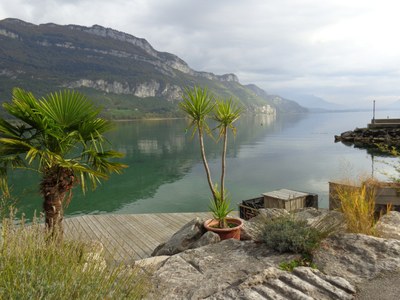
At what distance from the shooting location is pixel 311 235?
5492 mm

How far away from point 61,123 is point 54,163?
921mm

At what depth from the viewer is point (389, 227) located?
666 centimetres

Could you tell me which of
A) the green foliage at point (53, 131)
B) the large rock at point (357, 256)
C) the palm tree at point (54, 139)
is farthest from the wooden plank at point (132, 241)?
the large rock at point (357, 256)

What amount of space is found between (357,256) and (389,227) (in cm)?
207

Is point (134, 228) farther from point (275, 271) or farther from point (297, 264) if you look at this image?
point (275, 271)

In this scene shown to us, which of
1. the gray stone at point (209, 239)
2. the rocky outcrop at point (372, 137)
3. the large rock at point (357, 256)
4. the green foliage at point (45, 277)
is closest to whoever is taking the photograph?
the green foliage at point (45, 277)

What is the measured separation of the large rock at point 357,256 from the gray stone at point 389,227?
2.75ft

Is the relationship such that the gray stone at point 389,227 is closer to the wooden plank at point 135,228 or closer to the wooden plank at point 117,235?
the wooden plank at point 135,228

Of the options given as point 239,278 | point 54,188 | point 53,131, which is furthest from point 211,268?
point 53,131

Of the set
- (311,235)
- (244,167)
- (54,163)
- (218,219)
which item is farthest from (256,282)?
(244,167)

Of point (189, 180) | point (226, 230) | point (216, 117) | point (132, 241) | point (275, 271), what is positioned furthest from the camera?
point (189, 180)

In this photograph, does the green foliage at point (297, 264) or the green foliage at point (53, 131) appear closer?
the green foliage at point (297, 264)

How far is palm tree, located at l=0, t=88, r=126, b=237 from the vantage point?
20.4ft

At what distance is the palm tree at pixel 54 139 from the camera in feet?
20.4
